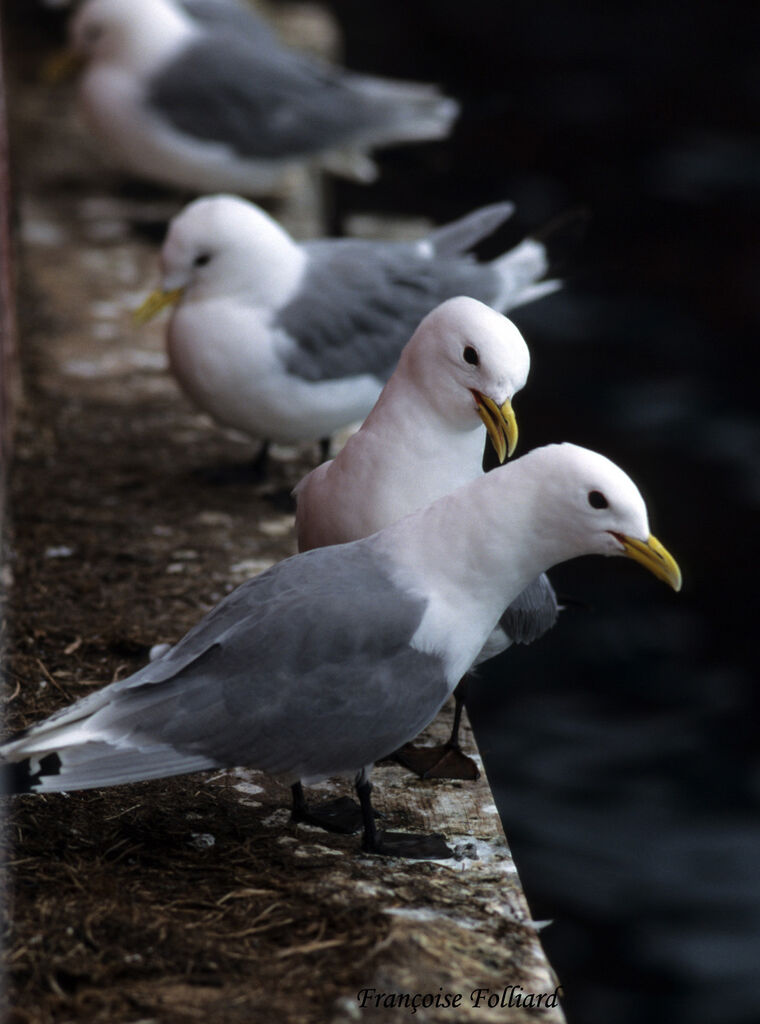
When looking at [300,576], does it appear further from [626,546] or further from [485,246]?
[485,246]

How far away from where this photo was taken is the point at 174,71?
19.1 feet

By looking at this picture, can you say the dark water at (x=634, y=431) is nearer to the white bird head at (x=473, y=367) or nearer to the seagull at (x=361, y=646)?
the white bird head at (x=473, y=367)

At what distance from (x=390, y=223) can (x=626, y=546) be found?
4.15 metres

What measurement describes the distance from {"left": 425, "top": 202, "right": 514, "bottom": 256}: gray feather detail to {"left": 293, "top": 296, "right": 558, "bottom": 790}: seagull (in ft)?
4.91

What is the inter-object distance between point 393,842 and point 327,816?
150 mm

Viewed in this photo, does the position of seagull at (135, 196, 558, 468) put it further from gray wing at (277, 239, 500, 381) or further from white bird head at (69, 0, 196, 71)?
white bird head at (69, 0, 196, 71)

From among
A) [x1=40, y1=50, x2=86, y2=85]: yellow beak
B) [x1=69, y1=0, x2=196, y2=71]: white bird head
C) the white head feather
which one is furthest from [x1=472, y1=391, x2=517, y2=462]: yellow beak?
[x1=40, y1=50, x2=86, y2=85]: yellow beak

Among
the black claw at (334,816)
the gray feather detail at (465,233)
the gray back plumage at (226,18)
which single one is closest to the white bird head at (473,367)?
the black claw at (334,816)

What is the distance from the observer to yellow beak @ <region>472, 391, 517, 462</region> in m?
3.03

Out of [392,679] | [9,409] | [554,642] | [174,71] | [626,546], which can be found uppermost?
[626,546]

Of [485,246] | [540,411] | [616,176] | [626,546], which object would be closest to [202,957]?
[626,546]

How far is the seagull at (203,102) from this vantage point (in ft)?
19.0

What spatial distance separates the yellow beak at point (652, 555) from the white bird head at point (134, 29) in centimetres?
385

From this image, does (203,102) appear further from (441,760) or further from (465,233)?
(441,760)
